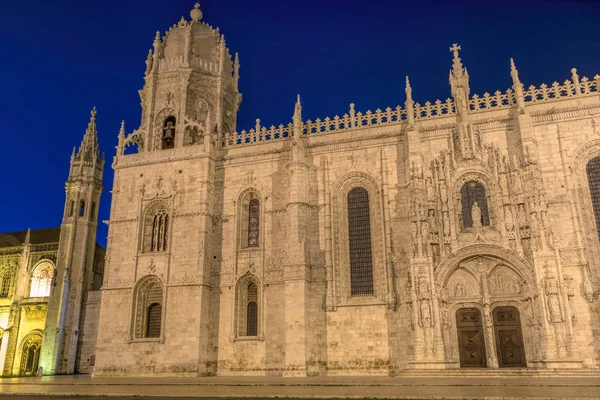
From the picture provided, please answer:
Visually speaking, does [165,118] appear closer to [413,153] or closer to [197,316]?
[197,316]

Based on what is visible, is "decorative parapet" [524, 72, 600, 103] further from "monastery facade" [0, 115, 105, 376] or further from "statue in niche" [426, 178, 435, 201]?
"monastery facade" [0, 115, 105, 376]

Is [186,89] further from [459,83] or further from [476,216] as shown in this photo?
[476,216]

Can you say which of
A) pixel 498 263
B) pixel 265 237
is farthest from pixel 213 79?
pixel 498 263

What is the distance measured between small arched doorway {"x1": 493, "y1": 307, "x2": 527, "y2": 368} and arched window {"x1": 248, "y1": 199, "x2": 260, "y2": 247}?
12.8 meters

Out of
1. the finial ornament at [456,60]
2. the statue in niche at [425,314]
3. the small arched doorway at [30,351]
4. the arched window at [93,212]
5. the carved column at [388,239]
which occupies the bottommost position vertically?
the small arched doorway at [30,351]

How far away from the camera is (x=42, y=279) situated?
43.4 m

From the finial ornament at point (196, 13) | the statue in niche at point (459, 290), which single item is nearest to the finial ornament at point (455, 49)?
the statue in niche at point (459, 290)

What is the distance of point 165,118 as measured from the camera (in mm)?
31766

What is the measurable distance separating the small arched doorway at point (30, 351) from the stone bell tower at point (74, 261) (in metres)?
4.47

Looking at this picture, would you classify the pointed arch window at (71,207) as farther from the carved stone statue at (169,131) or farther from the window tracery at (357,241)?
the window tracery at (357,241)

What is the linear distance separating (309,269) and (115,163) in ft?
45.5

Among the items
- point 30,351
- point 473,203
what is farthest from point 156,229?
point 30,351

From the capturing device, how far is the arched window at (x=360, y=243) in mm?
25453

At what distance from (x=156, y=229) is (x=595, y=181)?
23.0 m
